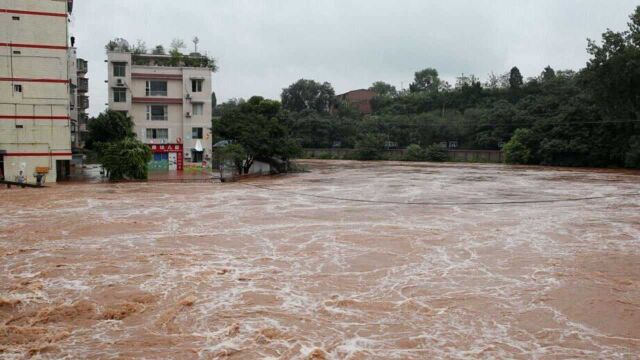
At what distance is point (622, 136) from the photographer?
41.8m

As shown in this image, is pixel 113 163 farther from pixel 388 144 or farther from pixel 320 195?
pixel 388 144

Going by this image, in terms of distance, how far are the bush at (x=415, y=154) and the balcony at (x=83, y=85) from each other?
102ft

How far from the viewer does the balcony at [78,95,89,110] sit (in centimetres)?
3947

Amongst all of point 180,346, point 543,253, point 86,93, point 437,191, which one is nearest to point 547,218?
point 543,253

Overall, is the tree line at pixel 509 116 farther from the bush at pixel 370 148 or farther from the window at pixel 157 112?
the window at pixel 157 112

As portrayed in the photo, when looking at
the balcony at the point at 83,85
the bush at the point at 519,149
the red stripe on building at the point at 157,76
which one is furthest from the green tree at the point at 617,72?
the balcony at the point at 83,85

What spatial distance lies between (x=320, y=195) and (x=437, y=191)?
5.50 metres

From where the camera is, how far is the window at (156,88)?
35219 millimetres

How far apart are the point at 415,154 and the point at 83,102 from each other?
104 ft

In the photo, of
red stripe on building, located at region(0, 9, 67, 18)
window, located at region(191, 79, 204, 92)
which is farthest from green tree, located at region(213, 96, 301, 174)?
red stripe on building, located at region(0, 9, 67, 18)

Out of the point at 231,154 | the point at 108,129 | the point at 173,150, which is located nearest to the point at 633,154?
the point at 231,154

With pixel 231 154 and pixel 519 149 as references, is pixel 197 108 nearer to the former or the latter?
pixel 231 154

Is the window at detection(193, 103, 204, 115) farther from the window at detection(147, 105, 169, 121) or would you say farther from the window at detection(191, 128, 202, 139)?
the window at detection(147, 105, 169, 121)

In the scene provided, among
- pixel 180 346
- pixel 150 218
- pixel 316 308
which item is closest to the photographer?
pixel 180 346
